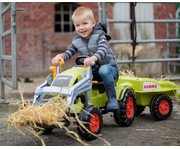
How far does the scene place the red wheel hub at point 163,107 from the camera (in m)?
3.90

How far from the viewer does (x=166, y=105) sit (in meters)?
3.97

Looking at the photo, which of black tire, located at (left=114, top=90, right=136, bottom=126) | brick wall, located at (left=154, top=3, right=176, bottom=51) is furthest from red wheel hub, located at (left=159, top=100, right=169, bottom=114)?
brick wall, located at (left=154, top=3, right=176, bottom=51)

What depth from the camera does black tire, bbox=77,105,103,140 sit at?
2.86 m

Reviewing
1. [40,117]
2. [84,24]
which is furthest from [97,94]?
[40,117]

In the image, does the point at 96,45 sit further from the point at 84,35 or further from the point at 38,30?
the point at 38,30

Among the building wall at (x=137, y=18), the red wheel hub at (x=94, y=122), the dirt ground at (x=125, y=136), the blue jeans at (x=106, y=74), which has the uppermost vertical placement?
the building wall at (x=137, y=18)

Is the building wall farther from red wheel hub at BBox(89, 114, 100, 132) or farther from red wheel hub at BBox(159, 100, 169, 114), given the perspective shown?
red wheel hub at BBox(89, 114, 100, 132)

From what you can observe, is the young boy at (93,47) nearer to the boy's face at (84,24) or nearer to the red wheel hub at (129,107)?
the boy's face at (84,24)

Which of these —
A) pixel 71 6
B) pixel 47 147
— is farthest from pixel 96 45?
pixel 71 6

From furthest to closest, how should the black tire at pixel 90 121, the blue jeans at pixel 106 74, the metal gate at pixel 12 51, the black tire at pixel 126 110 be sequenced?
the metal gate at pixel 12 51 < the black tire at pixel 126 110 < the blue jeans at pixel 106 74 < the black tire at pixel 90 121

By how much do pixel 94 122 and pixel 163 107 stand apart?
1244 millimetres

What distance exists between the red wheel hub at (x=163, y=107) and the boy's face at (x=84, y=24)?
126cm

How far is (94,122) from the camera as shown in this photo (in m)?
3.01

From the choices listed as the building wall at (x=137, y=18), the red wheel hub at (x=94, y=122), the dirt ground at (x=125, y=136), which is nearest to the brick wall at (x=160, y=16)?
the building wall at (x=137, y=18)
